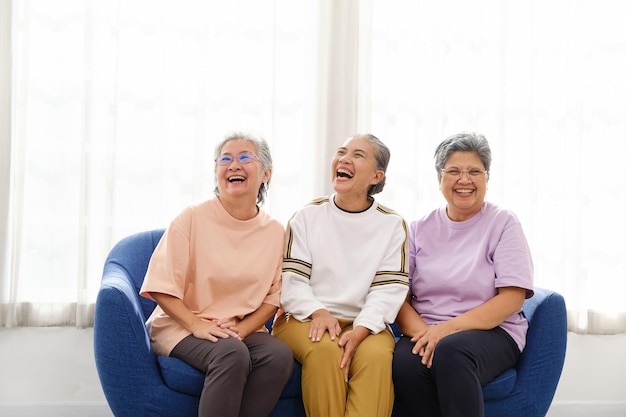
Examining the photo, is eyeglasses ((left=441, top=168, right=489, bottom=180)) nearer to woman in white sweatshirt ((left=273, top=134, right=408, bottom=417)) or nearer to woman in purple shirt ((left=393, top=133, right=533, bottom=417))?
woman in purple shirt ((left=393, top=133, right=533, bottom=417))

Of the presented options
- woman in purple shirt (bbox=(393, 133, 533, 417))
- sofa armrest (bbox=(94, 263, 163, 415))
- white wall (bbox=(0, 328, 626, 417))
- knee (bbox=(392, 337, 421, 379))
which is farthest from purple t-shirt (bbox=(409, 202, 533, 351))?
white wall (bbox=(0, 328, 626, 417))

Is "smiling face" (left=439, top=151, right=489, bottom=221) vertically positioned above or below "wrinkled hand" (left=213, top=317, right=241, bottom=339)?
above

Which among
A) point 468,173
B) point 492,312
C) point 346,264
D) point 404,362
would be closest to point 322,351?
point 404,362

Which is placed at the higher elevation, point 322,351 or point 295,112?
point 295,112

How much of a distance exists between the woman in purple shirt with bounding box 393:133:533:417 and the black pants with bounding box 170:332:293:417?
41 centimetres

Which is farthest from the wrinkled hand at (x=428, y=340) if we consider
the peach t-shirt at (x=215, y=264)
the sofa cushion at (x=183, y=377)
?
the sofa cushion at (x=183, y=377)

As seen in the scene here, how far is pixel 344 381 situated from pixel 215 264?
0.61 metres

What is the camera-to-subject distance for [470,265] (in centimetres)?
228

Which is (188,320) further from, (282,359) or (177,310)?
(282,359)

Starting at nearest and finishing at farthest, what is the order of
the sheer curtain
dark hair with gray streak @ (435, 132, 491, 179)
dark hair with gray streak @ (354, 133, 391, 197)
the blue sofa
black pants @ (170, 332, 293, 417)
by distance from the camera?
black pants @ (170, 332, 293, 417) < the blue sofa < dark hair with gray streak @ (435, 132, 491, 179) < dark hair with gray streak @ (354, 133, 391, 197) < the sheer curtain

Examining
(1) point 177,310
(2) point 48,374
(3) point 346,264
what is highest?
(3) point 346,264

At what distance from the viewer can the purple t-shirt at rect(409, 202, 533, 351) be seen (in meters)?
2.23

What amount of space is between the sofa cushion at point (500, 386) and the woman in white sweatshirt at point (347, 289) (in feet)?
1.08

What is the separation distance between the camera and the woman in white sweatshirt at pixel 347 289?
2037 mm
